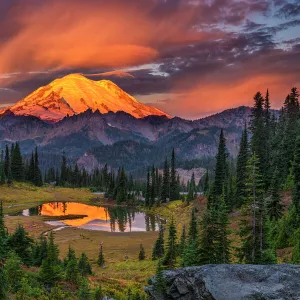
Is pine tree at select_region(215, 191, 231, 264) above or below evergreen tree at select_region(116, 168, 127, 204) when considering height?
above

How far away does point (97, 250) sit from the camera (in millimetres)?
64562

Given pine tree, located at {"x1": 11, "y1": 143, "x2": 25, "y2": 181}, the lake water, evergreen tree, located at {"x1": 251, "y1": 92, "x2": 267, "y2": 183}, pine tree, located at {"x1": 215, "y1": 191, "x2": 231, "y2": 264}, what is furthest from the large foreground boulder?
pine tree, located at {"x1": 11, "y1": 143, "x2": 25, "y2": 181}

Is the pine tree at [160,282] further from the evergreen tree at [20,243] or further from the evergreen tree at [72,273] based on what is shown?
the evergreen tree at [20,243]

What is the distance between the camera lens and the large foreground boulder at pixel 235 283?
16828mm

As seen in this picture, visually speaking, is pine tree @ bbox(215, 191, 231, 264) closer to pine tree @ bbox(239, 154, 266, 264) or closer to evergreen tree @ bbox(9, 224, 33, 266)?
pine tree @ bbox(239, 154, 266, 264)

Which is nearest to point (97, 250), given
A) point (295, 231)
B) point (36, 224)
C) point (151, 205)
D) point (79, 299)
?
point (36, 224)

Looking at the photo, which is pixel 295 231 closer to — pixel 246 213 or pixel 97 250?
pixel 246 213

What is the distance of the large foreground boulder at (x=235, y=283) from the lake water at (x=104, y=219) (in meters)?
75.0

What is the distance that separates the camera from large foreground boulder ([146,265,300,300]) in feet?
55.2

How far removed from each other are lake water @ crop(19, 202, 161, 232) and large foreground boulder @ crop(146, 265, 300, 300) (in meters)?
75.0

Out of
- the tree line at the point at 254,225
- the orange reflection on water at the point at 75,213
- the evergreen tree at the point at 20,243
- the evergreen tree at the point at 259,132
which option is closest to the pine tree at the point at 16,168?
the orange reflection on water at the point at 75,213

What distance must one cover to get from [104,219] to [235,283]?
99.3 meters

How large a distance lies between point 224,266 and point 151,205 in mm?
124334

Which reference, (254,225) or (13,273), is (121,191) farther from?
(13,273)
